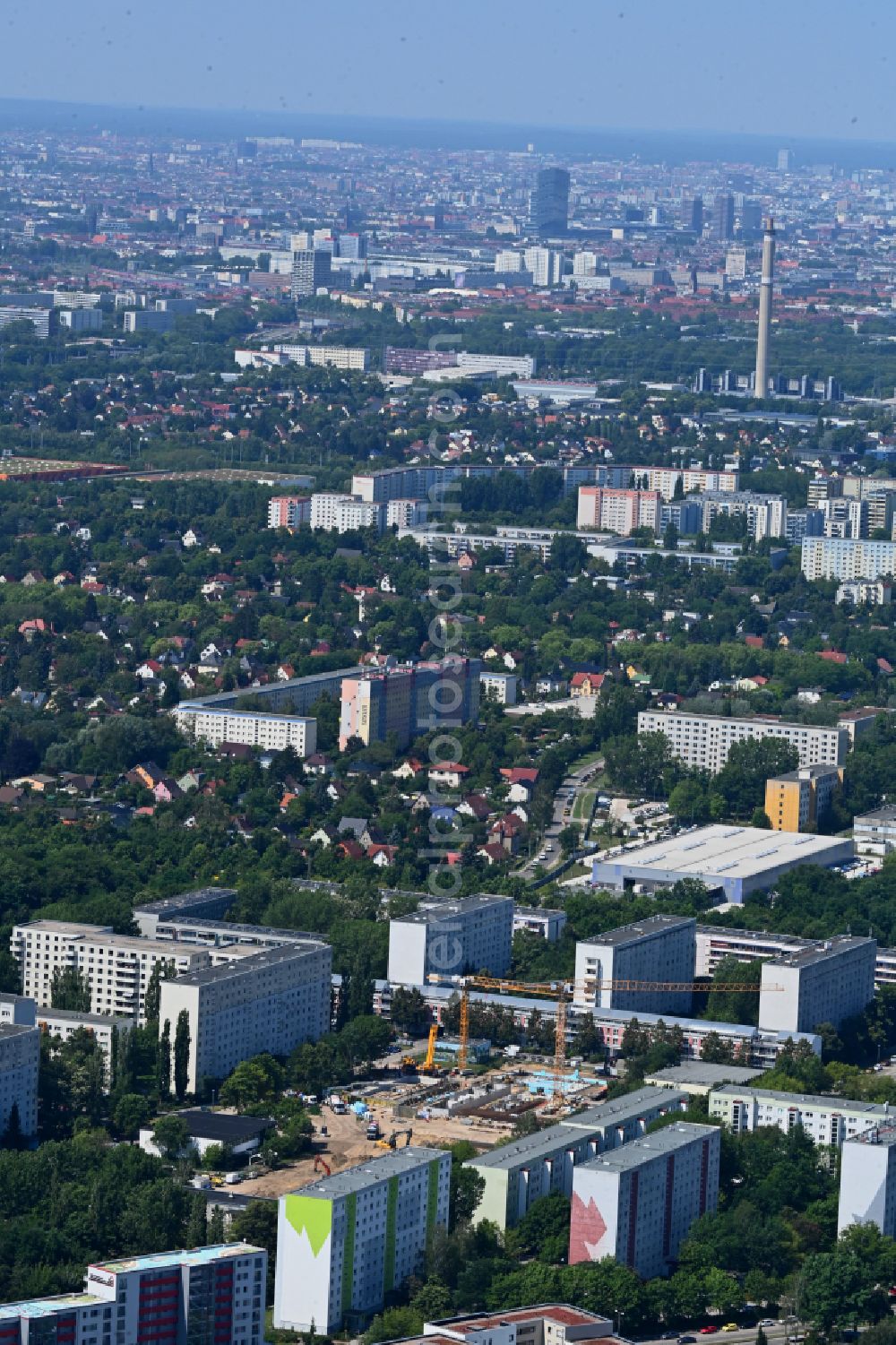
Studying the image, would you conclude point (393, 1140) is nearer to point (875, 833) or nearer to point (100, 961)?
point (100, 961)

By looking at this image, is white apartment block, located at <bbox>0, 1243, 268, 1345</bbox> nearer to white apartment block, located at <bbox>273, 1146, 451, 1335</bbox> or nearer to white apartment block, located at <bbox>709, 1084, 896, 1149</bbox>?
white apartment block, located at <bbox>273, 1146, 451, 1335</bbox>

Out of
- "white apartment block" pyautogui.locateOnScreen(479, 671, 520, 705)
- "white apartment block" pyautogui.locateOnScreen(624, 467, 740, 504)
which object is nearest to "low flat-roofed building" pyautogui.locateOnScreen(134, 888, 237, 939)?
"white apartment block" pyautogui.locateOnScreen(479, 671, 520, 705)

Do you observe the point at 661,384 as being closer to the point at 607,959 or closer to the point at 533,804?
the point at 533,804

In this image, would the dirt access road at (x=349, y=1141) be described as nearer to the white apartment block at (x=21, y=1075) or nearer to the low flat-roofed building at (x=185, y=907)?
the white apartment block at (x=21, y=1075)

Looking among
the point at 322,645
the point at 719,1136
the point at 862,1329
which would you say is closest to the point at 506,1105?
the point at 719,1136

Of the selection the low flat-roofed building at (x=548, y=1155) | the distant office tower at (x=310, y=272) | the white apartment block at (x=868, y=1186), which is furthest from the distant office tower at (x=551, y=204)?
the white apartment block at (x=868, y=1186)
